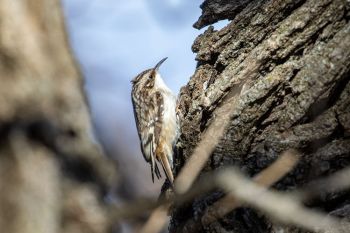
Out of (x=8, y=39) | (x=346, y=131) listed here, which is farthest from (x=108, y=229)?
(x=346, y=131)

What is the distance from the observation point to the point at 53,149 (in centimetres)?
100

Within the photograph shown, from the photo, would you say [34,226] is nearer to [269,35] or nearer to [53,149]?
[53,149]

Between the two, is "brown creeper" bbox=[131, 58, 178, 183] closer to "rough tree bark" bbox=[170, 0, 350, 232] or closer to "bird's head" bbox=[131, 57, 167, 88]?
"bird's head" bbox=[131, 57, 167, 88]

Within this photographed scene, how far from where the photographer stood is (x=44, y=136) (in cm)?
99

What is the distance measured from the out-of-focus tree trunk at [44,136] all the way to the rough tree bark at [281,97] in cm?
114

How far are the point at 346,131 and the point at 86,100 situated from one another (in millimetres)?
1420

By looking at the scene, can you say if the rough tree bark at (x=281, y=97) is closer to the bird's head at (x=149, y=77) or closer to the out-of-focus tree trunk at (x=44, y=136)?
the out-of-focus tree trunk at (x=44, y=136)

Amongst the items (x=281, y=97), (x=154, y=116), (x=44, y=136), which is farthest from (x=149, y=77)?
(x=44, y=136)

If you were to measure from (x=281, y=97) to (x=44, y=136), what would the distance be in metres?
1.59

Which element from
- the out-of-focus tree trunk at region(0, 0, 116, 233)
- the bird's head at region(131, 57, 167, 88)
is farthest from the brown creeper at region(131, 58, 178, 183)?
the out-of-focus tree trunk at region(0, 0, 116, 233)

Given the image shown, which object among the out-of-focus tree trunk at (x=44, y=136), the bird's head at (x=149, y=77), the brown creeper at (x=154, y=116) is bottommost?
the out-of-focus tree trunk at (x=44, y=136)

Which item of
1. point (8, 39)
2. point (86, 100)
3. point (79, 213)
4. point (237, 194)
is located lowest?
point (237, 194)

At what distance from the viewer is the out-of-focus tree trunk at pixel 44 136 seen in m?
0.92

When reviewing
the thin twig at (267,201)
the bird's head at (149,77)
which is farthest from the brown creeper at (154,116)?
the thin twig at (267,201)
